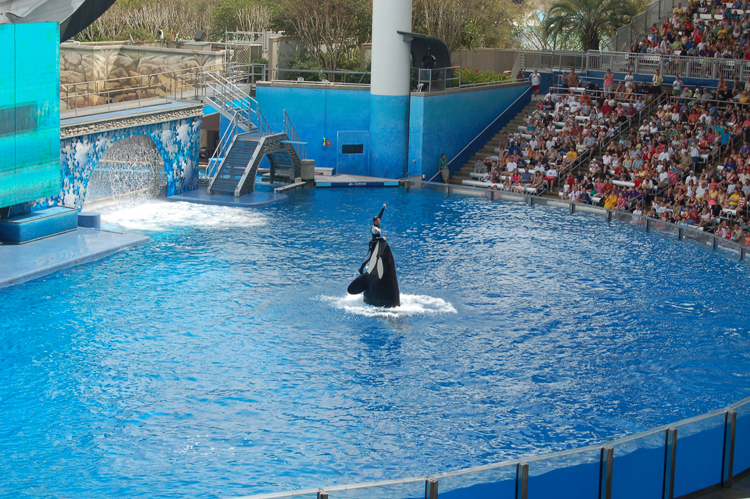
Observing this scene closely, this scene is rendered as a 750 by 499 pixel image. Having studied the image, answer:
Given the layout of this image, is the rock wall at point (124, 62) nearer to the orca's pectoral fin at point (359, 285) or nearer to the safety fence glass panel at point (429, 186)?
the safety fence glass panel at point (429, 186)

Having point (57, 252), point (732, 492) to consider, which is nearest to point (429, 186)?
point (57, 252)

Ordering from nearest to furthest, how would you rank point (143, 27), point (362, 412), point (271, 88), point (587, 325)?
point (362, 412)
point (587, 325)
point (271, 88)
point (143, 27)

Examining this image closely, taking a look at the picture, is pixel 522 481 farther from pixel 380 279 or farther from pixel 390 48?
pixel 390 48

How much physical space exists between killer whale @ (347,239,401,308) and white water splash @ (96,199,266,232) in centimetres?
743

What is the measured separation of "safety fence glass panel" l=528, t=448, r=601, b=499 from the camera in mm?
8094

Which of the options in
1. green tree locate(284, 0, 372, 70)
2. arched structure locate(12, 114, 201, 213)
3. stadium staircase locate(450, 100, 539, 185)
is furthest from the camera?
green tree locate(284, 0, 372, 70)

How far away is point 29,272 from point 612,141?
1811 centimetres

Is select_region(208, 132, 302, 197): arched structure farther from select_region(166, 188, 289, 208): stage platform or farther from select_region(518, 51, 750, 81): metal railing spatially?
select_region(518, 51, 750, 81): metal railing

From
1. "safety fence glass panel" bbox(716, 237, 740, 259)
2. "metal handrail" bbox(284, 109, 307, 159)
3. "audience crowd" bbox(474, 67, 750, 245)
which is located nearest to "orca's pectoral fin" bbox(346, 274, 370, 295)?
"safety fence glass panel" bbox(716, 237, 740, 259)

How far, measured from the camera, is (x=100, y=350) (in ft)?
42.5

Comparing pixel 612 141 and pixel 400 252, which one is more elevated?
pixel 612 141

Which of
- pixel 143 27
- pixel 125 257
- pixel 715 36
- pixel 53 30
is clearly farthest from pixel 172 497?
pixel 143 27

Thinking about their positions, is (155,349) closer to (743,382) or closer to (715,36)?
(743,382)

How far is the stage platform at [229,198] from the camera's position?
79.9 feet
